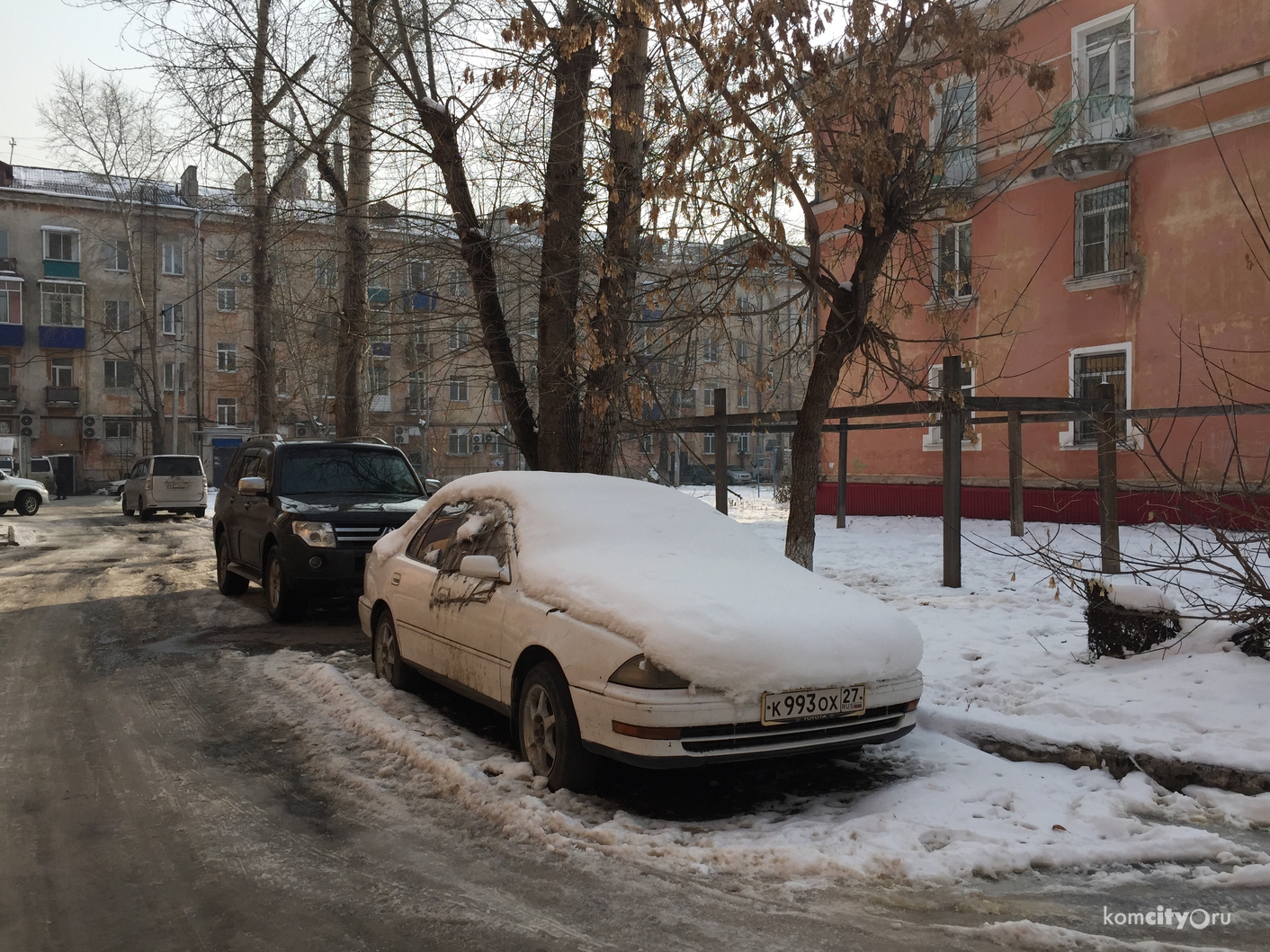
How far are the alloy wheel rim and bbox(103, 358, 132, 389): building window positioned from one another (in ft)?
167

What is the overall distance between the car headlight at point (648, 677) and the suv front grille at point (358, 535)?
565cm

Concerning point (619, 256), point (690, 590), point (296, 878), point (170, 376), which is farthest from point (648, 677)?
point (170, 376)

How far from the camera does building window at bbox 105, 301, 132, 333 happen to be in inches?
1941

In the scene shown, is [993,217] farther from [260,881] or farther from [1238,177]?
[260,881]

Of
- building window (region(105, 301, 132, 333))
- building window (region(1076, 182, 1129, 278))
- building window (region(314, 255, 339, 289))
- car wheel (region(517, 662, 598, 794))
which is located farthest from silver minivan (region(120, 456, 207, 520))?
car wheel (region(517, 662, 598, 794))

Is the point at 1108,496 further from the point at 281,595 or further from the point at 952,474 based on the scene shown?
the point at 281,595

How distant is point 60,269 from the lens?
48750mm

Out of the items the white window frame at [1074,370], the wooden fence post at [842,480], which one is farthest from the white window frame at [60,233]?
the white window frame at [1074,370]

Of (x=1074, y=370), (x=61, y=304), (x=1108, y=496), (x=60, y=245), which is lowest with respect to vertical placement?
(x=1108, y=496)

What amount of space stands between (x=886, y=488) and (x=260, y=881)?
2026 cm

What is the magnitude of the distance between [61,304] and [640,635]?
5290 centimetres

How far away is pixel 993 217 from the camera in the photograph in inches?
821

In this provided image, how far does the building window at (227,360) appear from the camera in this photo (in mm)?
51469

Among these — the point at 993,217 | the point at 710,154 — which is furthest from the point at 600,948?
the point at 993,217
